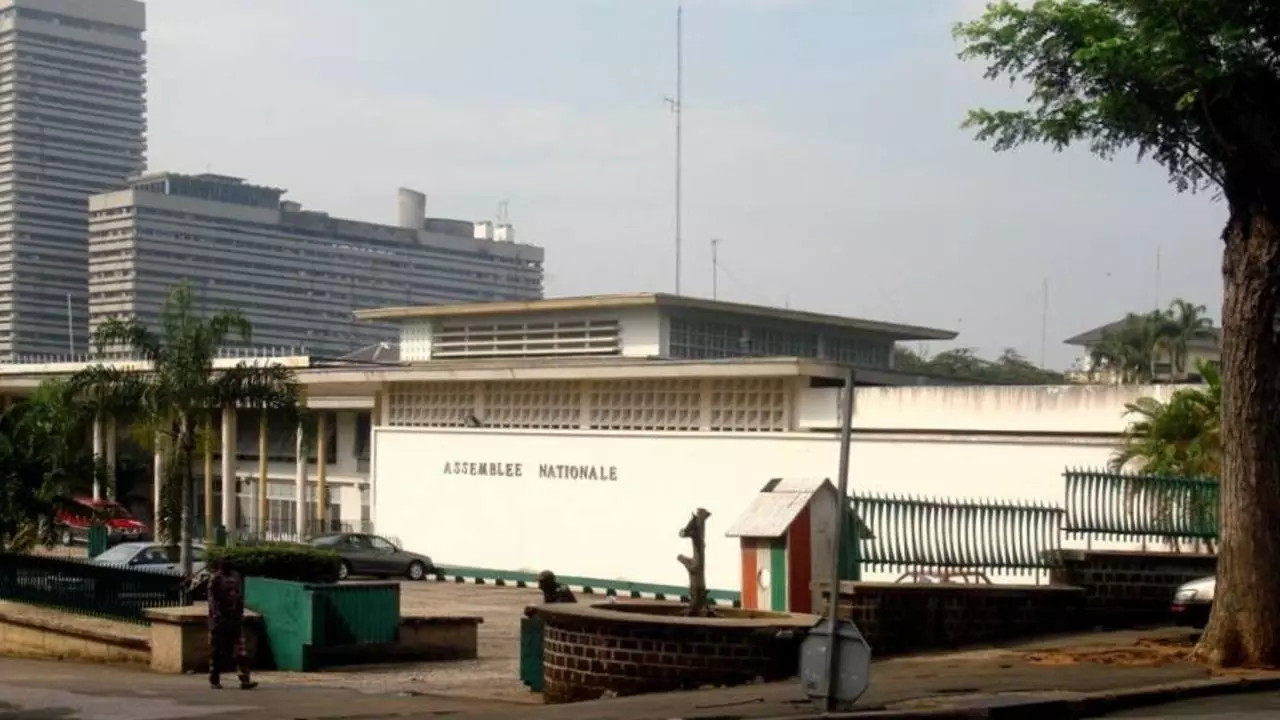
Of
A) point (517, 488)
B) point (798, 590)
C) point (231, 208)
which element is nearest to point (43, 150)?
point (231, 208)

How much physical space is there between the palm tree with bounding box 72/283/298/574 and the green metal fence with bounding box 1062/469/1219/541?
18.8 metres

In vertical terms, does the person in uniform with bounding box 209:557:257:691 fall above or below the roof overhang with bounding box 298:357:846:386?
below

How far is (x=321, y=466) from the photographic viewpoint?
55625mm

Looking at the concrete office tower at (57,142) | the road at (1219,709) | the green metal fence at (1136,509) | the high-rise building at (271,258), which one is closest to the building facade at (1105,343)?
the green metal fence at (1136,509)

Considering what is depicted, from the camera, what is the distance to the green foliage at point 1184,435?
29156 millimetres

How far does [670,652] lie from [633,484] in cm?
2525

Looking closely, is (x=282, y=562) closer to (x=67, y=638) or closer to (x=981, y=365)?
(x=67, y=638)

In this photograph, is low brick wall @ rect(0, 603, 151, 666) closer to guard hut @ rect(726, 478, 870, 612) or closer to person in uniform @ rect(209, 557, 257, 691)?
person in uniform @ rect(209, 557, 257, 691)

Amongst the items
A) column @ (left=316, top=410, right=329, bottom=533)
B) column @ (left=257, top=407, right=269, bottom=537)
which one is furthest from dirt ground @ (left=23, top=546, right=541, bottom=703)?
column @ (left=257, top=407, right=269, bottom=537)

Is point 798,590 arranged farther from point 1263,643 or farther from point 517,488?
point 517,488

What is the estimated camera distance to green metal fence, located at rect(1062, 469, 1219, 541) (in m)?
23.0

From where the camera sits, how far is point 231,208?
173625mm

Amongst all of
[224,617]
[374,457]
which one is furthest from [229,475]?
[224,617]

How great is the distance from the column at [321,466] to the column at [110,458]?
5807 mm
